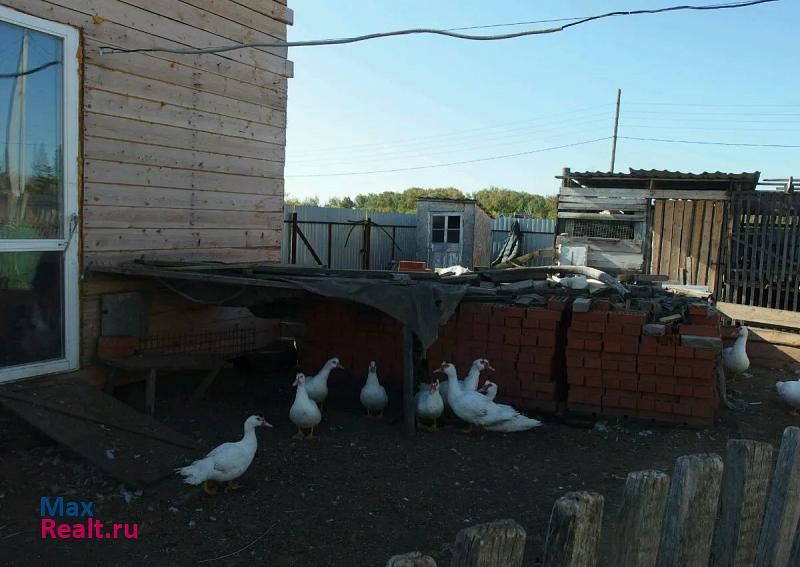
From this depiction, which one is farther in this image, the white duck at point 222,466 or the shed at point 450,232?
the shed at point 450,232

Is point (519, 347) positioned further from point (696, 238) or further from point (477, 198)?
point (477, 198)

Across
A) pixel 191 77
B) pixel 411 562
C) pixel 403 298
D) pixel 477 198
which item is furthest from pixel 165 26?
pixel 477 198

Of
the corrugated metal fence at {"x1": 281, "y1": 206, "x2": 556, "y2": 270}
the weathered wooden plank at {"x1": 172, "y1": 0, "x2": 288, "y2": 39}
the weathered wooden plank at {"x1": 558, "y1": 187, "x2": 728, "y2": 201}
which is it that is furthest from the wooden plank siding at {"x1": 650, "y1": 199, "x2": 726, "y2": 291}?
the weathered wooden plank at {"x1": 172, "y1": 0, "x2": 288, "y2": 39}

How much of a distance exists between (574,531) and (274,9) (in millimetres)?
8330

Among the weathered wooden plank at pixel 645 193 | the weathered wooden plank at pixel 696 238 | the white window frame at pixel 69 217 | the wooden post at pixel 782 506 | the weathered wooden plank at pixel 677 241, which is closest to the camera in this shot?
the wooden post at pixel 782 506

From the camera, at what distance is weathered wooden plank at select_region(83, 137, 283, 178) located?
641cm

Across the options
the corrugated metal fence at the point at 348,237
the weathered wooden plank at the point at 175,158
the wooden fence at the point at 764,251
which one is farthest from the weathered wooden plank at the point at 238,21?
the wooden fence at the point at 764,251

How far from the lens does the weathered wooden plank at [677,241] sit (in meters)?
14.9

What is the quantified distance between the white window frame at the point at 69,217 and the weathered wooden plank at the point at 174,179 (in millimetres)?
229

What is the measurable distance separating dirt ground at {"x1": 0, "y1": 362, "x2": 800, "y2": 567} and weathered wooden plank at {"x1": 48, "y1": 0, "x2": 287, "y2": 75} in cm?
389

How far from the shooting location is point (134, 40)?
672 centimetres

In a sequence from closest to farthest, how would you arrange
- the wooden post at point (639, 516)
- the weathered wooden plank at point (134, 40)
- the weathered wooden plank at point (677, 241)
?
1. the wooden post at point (639, 516)
2. the weathered wooden plank at point (134, 40)
3. the weathered wooden plank at point (677, 241)

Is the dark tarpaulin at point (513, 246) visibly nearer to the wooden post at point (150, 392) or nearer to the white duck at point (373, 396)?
the white duck at point (373, 396)

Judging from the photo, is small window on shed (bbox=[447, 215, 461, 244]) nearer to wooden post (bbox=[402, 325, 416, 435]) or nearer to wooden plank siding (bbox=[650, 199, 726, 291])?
wooden plank siding (bbox=[650, 199, 726, 291])
